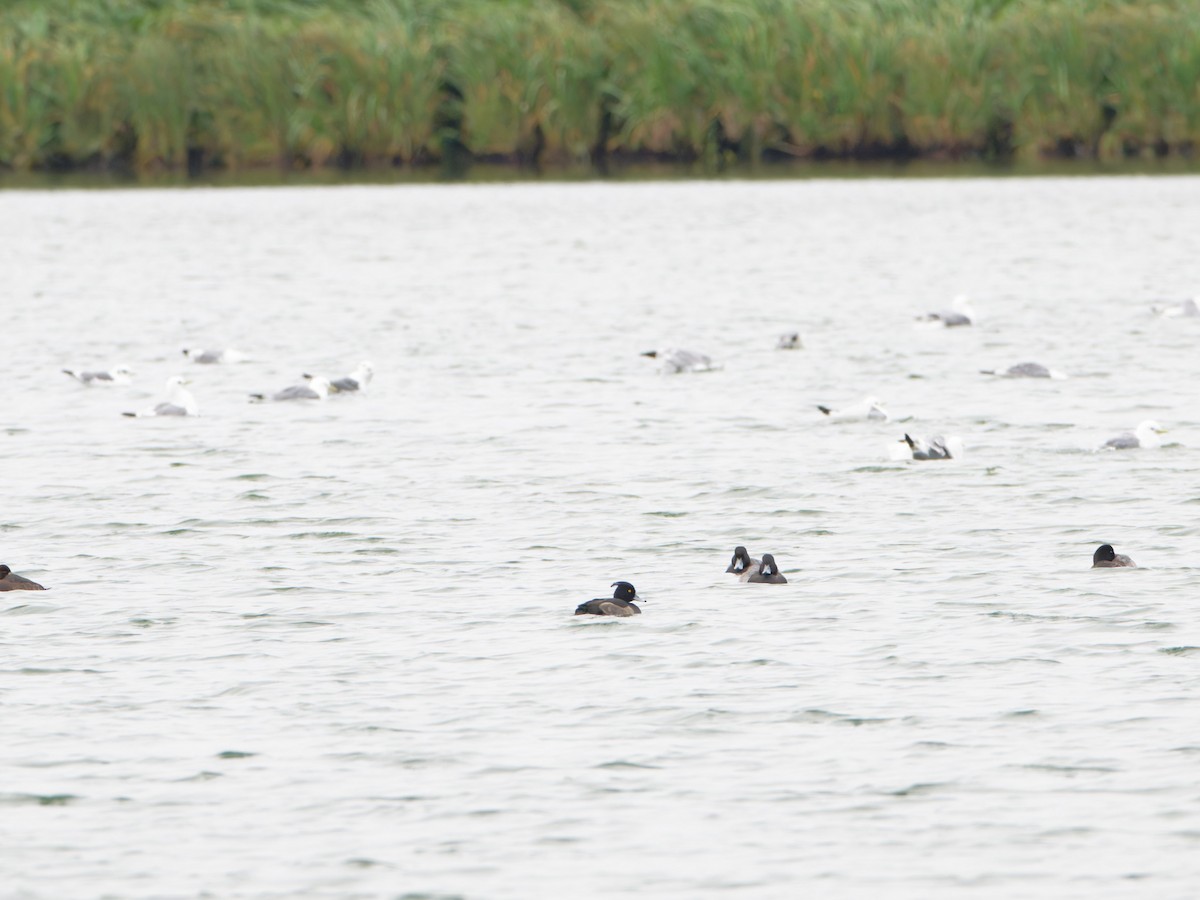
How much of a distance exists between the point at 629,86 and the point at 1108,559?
31.5 metres

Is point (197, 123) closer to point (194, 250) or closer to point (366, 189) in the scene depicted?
point (366, 189)

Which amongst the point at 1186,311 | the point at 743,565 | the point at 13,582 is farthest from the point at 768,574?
the point at 1186,311

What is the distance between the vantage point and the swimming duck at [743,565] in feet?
39.7

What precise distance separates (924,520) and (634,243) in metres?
21.7

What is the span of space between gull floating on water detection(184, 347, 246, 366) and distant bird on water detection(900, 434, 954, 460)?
8657mm

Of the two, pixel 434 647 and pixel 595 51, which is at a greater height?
pixel 595 51

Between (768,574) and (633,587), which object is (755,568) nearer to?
(768,574)

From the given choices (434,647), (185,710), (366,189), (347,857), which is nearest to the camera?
(347,857)

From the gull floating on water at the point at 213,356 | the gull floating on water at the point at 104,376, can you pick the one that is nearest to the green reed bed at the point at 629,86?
the gull floating on water at the point at 213,356

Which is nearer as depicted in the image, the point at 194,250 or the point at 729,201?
the point at 194,250

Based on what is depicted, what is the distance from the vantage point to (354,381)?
65.6 ft

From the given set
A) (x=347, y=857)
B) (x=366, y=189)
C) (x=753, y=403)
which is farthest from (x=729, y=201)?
(x=347, y=857)

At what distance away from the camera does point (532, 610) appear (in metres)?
11.6

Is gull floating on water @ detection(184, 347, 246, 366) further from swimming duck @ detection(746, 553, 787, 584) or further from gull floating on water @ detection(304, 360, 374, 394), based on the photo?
swimming duck @ detection(746, 553, 787, 584)
